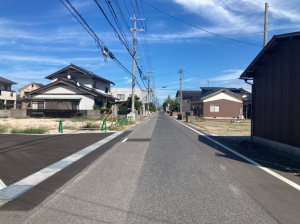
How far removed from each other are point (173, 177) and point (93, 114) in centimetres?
2780

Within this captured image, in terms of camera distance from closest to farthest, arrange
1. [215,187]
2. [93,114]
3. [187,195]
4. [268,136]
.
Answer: [187,195] < [215,187] < [268,136] < [93,114]

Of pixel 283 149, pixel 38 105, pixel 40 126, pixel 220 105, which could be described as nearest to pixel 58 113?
pixel 38 105

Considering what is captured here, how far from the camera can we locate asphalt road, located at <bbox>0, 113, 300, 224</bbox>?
12.2ft

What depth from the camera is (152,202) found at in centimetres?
426

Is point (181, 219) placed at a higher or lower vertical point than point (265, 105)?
lower

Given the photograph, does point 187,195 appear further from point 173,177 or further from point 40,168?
point 40,168

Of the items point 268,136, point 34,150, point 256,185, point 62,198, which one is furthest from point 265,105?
point 34,150

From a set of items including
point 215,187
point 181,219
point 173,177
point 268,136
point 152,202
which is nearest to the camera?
point 181,219

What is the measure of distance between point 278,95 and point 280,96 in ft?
0.54

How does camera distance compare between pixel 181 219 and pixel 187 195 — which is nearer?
pixel 181 219

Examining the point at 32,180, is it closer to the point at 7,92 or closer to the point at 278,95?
the point at 278,95

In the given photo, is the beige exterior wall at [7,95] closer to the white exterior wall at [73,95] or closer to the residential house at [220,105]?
the white exterior wall at [73,95]

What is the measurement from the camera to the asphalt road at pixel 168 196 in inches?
146

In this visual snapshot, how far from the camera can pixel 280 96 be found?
29.8 feet
